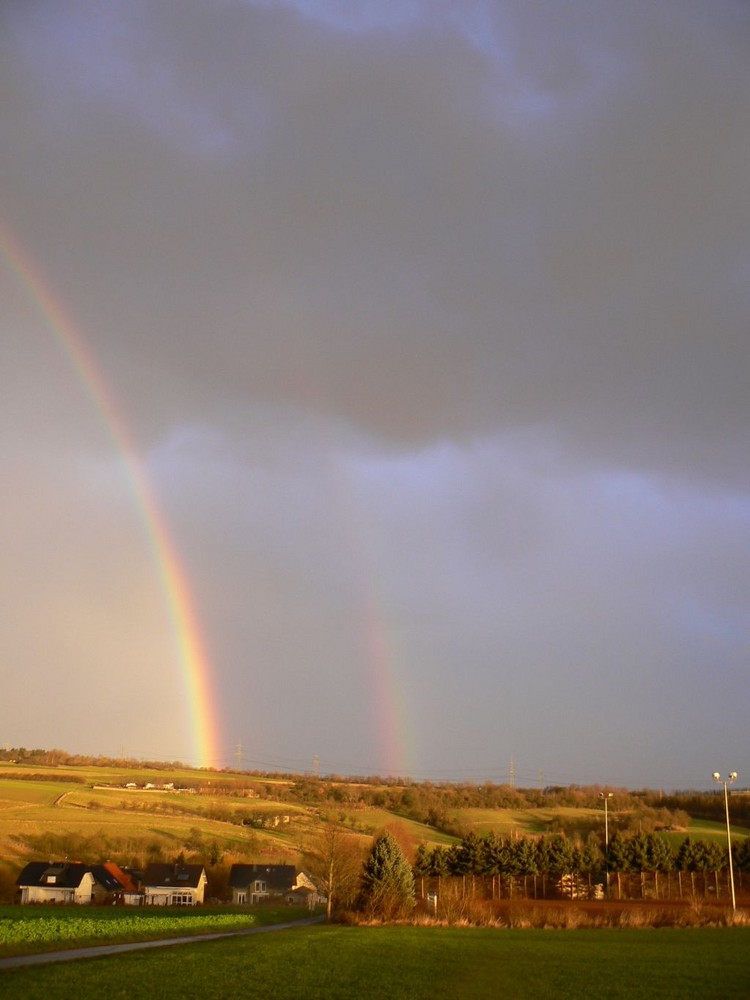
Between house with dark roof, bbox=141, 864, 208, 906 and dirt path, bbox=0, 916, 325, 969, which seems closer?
dirt path, bbox=0, 916, 325, 969

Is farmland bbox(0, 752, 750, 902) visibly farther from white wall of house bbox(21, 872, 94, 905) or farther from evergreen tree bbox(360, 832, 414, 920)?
evergreen tree bbox(360, 832, 414, 920)

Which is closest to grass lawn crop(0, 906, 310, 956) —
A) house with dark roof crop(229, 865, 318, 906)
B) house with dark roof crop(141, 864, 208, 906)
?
house with dark roof crop(141, 864, 208, 906)

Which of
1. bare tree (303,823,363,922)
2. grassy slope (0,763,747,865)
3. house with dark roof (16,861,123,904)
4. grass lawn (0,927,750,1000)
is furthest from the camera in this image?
grassy slope (0,763,747,865)

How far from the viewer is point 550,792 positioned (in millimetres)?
196625

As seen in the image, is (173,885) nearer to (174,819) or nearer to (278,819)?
(174,819)

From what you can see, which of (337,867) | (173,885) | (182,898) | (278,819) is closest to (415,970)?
(337,867)

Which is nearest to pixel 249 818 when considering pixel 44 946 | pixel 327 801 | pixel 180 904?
pixel 327 801

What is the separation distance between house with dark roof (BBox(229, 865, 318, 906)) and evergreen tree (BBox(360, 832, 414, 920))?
1484 inches

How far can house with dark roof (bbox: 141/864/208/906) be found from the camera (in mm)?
89562

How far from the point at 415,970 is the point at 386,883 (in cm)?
3437

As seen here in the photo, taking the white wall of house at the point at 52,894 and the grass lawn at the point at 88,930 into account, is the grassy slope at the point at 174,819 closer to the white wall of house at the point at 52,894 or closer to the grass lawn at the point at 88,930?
the white wall of house at the point at 52,894

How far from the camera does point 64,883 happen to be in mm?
87062

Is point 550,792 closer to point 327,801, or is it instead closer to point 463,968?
point 327,801

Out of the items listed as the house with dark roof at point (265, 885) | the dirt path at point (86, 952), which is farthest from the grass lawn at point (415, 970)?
the house with dark roof at point (265, 885)
